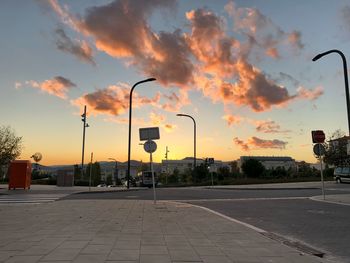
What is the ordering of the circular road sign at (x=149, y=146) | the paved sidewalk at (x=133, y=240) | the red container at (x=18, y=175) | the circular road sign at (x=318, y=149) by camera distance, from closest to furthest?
1. the paved sidewalk at (x=133, y=240)
2. the circular road sign at (x=149, y=146)
3. the circular road sign at (x=318, y=149)
4. the red container at (x=18, y=175)

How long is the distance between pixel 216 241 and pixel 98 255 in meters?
2.76

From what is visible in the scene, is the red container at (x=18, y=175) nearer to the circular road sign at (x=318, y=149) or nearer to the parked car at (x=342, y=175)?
the circular road sign at (x=318, y=149)

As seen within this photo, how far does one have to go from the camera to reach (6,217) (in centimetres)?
1233

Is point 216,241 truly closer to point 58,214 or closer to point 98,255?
point 98,255

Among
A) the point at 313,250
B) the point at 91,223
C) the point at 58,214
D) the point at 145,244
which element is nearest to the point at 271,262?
the point at 313,250

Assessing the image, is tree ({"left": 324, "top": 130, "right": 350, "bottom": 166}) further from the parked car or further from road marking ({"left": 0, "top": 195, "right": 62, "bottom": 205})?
road marking ({"left": 0, "top": 195, "right": 62, "bottom": 205})

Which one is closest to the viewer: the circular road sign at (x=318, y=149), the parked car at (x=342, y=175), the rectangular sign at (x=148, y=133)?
the rectangular sign at (x=148, y=133)

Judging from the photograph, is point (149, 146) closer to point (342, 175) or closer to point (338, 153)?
point (342, 175)

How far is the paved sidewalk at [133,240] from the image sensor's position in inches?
265

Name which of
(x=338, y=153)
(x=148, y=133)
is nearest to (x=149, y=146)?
(x=148, y=133)

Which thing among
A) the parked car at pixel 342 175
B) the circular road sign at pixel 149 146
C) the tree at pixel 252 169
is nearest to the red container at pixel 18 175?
the circular road sign at pixel 149 146

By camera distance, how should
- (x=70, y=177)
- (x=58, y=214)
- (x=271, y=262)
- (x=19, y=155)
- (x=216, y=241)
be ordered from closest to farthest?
1. (x=271, y=262)
2. (x=216, y=241)
3. (x=58, y=214)
4. (x=70, y=177)
5. (x=19, y=155)

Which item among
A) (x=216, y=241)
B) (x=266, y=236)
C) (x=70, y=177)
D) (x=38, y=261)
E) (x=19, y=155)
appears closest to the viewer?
(x=38, y=261)

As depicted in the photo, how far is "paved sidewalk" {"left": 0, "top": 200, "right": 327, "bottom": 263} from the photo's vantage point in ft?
22.1
